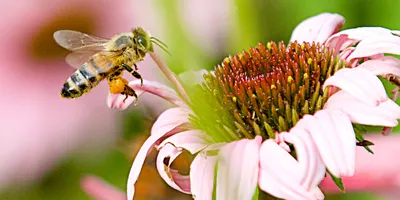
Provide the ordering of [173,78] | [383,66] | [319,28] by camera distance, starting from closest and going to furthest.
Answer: [173,78] → [383,66] → [319,28]

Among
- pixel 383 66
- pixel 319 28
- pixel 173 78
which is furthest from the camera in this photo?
pixel 319 28

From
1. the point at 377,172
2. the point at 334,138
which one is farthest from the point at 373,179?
the point at 334,138

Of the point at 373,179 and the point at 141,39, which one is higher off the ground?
the point at 141,39

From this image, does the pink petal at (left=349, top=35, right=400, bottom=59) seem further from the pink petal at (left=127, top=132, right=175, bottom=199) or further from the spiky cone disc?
the pink petal at (left=127, top=132, right=175, bottom=199)

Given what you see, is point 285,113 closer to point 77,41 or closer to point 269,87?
point 269,87

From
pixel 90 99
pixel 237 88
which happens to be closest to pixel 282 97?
pixel 237 88

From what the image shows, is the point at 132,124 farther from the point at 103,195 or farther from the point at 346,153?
the point at 346,153

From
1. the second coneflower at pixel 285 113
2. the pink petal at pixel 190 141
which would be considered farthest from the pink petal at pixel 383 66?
the pink petal at pixel 190 141
